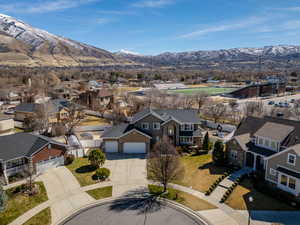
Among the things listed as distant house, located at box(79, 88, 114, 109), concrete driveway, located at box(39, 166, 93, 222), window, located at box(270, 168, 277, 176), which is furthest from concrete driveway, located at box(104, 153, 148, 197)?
distant house, located at box(79, 88, 114, 109)

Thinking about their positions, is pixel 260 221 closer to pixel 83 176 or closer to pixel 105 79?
pixel 83 176

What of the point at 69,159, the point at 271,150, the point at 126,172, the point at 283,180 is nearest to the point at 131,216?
the point at 126,172

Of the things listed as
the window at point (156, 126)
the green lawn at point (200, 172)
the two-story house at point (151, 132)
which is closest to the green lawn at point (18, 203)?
the two-story house at point (151, 132)

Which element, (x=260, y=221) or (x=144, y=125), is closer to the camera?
(x=260, y=221)

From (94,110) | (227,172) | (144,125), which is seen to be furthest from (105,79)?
(227,172)

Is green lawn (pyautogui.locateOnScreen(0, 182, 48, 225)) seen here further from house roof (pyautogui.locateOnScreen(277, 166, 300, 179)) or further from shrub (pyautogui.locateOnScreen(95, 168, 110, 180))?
house roof (pyautogui.locateOnScreen(277, 166, 300, 179))

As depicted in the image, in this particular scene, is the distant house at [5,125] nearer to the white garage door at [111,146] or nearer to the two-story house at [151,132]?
the two-story house at [151,132]
